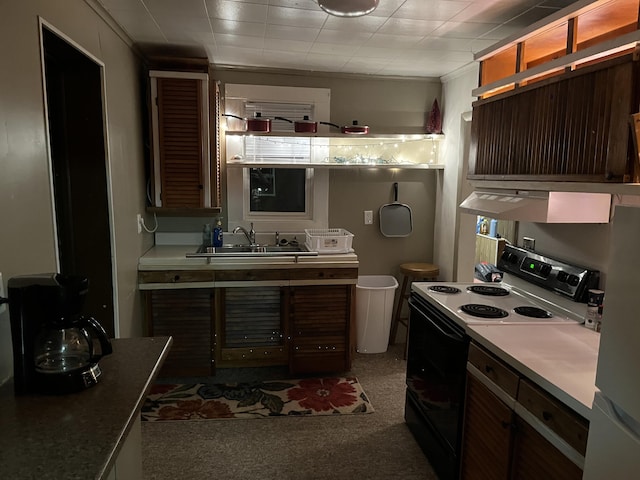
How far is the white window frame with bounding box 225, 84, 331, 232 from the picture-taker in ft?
11.8

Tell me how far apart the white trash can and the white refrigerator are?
247 cm

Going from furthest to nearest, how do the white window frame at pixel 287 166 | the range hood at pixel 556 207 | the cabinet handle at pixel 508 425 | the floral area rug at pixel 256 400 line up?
1. the white window frame at pixel 287 166
2. the floral area rug at pixel 256 400
3. the range hood at pixel 556 207
4. the cabinet handle at pixel 508 425

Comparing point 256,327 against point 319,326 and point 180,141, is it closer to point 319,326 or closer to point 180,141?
point 319,326

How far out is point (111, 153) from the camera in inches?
96.8

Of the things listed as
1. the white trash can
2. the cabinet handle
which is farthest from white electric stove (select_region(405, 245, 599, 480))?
the white trash can

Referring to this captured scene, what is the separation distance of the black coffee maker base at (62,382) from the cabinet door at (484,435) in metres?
1.49

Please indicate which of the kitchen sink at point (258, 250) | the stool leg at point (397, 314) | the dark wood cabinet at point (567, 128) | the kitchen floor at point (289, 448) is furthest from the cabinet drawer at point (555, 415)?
the stool leg at point (397, 314)

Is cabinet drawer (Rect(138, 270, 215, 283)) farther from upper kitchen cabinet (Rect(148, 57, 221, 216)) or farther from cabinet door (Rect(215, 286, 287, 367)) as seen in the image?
upper kitchen cabinet (Rect(148, 57, 221, 216))

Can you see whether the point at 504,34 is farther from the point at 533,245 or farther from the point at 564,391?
the point at 564,391

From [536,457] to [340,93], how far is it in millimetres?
3080

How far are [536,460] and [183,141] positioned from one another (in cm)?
285

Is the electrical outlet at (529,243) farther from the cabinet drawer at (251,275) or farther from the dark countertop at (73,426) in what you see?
the dark countertop at (73,426)

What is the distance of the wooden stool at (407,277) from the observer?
3756 mm

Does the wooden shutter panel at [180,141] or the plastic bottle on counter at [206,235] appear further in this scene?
the plastic bottle on counter at [206,235]
